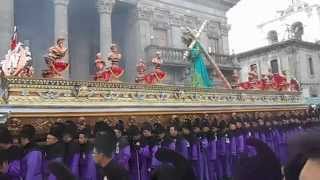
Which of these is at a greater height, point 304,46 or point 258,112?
point 304,46

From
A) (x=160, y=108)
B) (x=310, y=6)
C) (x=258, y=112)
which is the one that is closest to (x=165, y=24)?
(x=258, y=112)

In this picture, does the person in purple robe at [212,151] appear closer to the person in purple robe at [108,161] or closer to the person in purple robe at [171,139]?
the person in purple robe at [171,139]

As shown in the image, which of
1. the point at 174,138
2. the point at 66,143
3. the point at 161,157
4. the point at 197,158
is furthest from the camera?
the point at 197,158

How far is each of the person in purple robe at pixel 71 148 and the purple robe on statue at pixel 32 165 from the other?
22.1 inches

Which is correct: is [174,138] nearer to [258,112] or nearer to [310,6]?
[258,112]

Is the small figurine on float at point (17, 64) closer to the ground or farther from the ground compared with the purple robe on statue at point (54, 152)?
farther from the ground

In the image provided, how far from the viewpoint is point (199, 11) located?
26.9 meters

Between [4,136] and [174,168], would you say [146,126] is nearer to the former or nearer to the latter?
[4,136]

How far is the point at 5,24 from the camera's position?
669 inches

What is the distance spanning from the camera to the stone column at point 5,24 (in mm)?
16656

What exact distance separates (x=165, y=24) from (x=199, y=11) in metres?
3.45

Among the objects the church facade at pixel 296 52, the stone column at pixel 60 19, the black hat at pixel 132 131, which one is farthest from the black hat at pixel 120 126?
→ the church facade at pixel 296 52

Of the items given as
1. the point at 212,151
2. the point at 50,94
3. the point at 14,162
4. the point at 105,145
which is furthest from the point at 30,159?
the point at 212,151

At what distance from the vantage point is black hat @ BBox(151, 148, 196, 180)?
176 inches
